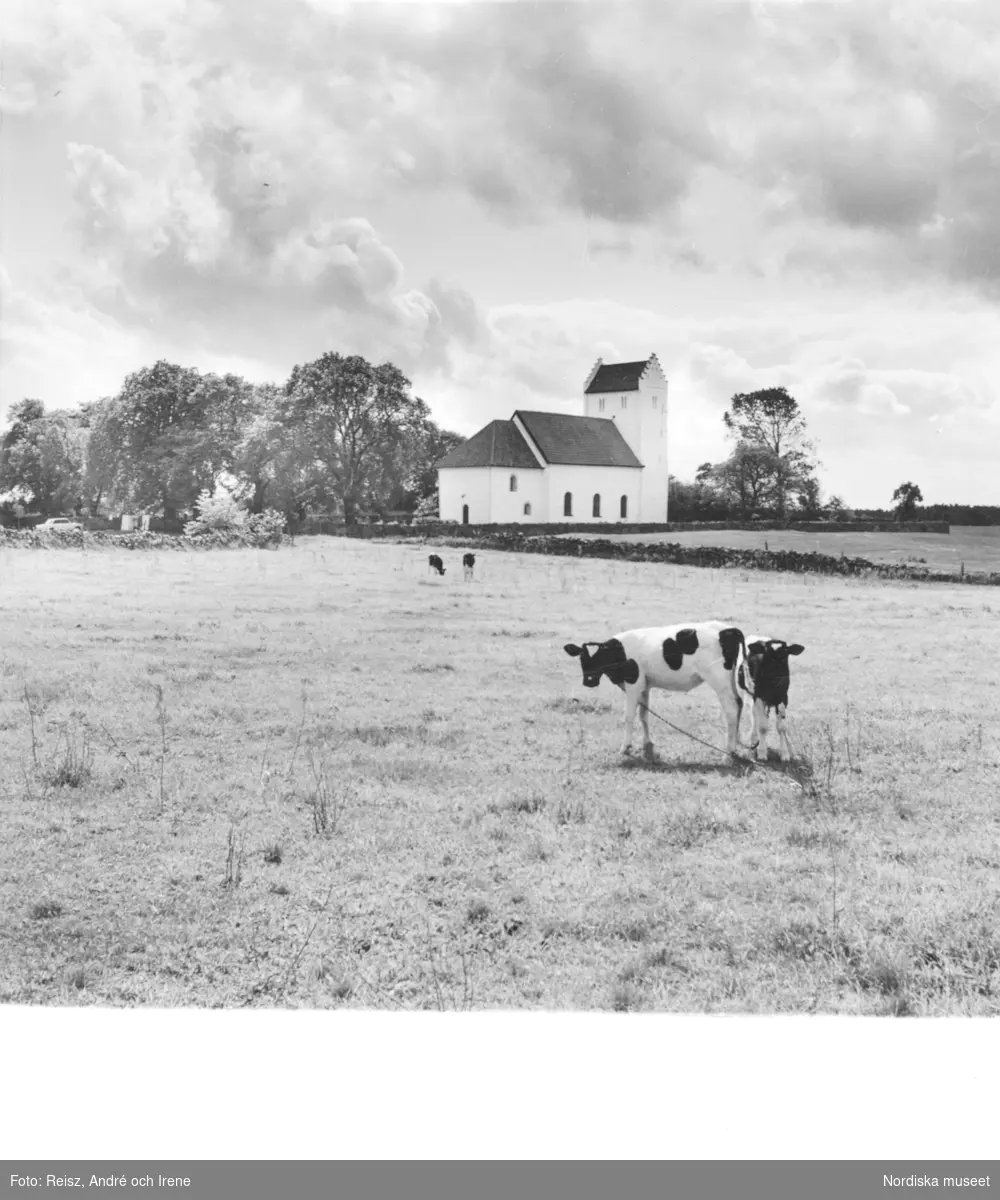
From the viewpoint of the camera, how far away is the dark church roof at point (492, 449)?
3230 millimetres

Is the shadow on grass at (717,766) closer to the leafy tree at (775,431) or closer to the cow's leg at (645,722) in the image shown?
the cow's leg at (645,722)

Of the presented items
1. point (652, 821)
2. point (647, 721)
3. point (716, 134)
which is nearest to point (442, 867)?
point (652, 821)

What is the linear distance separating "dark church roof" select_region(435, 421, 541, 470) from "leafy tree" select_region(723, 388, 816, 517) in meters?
Result: 0.76

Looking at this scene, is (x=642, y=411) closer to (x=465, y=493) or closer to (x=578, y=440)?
(x=578, y=440)

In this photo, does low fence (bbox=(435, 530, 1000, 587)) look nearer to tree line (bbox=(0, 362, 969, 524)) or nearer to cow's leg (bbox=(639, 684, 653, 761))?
tree line (bbox=(0, 362, 969, 524))

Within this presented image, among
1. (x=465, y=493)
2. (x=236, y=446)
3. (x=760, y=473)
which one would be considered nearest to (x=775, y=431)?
(x=760, y=473)

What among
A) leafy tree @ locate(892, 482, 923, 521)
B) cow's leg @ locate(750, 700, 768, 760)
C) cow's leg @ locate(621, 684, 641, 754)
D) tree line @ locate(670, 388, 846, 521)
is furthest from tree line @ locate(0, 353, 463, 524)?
leafy tree @ locate(892, 482, 923, 521)

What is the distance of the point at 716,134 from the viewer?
3.07m

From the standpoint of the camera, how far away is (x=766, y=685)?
9.55 ft

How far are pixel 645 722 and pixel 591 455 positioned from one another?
988 millimetres

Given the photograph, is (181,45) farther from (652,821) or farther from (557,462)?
(652,821)

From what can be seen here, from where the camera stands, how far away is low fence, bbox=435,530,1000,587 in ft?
10.4

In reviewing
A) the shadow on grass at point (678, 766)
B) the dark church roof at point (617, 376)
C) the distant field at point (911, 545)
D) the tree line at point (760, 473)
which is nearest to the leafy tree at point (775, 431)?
the tree line at point (760, 473)

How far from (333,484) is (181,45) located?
160cm
